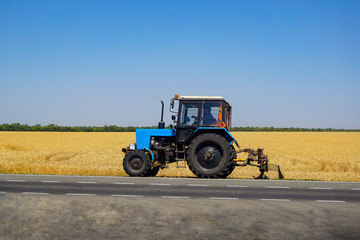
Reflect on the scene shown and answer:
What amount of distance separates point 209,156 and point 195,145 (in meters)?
0.62

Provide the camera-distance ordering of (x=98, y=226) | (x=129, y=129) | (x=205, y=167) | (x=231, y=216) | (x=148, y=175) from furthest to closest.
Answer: (x=129, y=129)
(x=148, y=175)
(x=205, y=167)
(x=231, y=216)
(x=98, y=226)

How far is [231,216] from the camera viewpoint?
8008 millimetres

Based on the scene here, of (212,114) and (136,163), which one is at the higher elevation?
(212,114)

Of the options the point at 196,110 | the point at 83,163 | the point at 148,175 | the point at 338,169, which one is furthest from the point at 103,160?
the point at 338,169

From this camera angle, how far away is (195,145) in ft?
46.6

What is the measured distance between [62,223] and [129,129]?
10489cm

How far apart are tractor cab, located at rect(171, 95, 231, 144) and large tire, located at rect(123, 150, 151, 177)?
1.39 metres

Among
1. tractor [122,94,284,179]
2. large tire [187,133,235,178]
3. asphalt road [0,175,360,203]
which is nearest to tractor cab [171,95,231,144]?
tractor [122,94,284,179]

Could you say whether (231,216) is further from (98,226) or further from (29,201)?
(29,201)

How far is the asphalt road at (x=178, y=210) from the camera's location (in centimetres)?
694

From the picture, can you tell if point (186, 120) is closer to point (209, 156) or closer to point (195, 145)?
point (195, 145)

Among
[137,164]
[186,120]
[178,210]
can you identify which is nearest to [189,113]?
[186,120]

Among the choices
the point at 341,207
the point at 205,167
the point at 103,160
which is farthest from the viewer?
the point at 103,160

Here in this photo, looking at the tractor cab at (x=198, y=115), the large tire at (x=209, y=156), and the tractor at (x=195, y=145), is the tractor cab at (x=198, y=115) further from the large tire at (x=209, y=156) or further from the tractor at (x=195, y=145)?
the large tire at (x=209, y=156)
